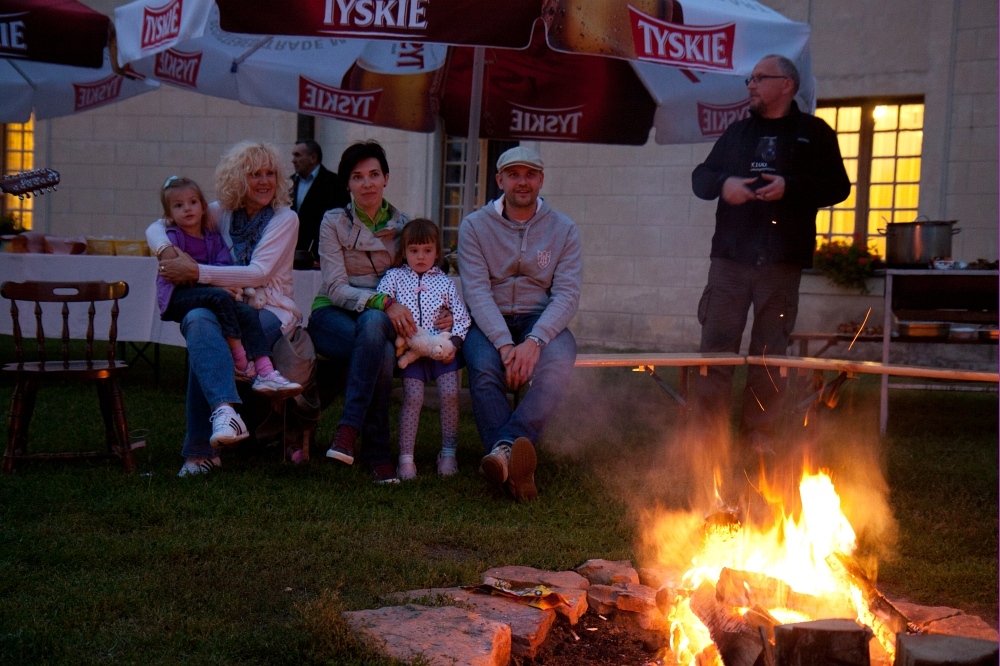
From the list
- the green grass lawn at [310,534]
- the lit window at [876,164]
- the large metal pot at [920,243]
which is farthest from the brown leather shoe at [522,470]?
the lit window at [876,164]

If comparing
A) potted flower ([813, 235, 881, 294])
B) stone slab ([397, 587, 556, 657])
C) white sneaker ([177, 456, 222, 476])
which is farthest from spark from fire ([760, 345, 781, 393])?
potted flower ([813, 235, 881, 294])

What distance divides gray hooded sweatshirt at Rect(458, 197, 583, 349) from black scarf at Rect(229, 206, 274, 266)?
103 cm

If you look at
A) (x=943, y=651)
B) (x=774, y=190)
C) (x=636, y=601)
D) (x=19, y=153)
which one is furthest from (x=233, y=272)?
(x=19, y=153)

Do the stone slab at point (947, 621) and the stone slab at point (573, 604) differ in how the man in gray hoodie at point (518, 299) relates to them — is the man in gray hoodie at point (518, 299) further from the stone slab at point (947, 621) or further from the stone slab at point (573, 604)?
the stone slab at point (947, 621)

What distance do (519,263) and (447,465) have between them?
3.66ft

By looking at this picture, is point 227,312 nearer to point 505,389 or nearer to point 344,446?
point 344,446

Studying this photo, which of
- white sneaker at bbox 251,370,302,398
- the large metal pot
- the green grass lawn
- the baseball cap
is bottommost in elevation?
the green grass lawn

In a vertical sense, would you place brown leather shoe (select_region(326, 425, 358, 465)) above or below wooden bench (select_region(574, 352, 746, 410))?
below

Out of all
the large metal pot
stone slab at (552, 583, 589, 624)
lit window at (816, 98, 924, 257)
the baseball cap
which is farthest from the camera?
lit window at (816, 98, 924, 257)

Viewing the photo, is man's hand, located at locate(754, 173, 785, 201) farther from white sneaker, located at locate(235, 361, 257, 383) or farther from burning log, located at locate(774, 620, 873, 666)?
burning log, located at locate(774, 620, 873, 666)

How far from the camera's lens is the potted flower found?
10.4 metres

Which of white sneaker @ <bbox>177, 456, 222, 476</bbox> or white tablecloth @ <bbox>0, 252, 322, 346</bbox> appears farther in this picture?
white tablecloth @ <bbox>0, 252, 322, 346</bbox>

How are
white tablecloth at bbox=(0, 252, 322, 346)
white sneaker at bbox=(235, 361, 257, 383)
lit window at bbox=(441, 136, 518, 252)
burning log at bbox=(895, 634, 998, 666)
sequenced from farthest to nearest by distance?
lit window at bbox=(441, 136, 518, 252) → white tablecloth at bbox=(0, 252, 322, 346) → white sneaker at bbox=(235, 361, 257, 383) → burning log at bbox=(895, 634, 998, 666)

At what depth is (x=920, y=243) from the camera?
6613 millimetres
